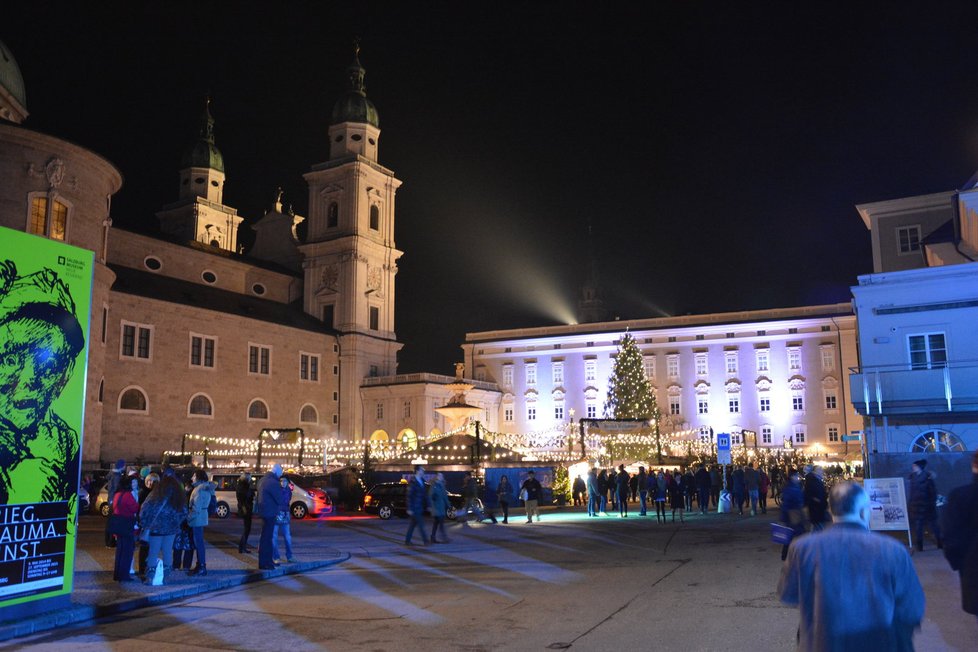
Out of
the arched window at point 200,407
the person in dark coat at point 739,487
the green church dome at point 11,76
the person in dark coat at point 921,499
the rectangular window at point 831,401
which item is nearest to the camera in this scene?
the person in dark coat at point 921,499

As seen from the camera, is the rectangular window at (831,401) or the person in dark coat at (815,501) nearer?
the person in dark coat at (815,501)

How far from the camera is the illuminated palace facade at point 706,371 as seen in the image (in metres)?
77.2

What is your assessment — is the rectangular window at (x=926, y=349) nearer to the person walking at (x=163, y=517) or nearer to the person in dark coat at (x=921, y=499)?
the person in dark coat at (x=921, y=499)

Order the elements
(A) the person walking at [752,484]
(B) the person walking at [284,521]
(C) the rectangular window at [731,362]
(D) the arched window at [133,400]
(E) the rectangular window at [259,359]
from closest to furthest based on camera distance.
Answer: (B) the person walking at [284,521], (A) the person walking at [752,484], (D) the arched window at [133,400], (E) the rectangular window at [259,359], (C) the rectangular window at [731,362]

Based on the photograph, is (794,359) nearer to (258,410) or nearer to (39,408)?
(258,410)

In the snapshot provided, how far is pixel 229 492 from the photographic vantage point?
30047mm

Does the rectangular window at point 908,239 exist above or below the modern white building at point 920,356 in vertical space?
above

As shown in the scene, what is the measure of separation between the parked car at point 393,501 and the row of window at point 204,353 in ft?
83.9

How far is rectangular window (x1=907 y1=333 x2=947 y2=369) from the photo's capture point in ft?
86.1

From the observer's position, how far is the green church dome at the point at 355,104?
6938 cm

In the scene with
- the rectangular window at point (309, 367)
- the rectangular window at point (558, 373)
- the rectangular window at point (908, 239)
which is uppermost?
the rectangular window at point (908, 239)

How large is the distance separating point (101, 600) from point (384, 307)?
5896cm

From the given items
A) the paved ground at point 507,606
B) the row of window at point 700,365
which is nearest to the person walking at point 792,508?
the paved ground at point 507,606

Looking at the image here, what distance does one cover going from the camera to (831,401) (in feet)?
252
